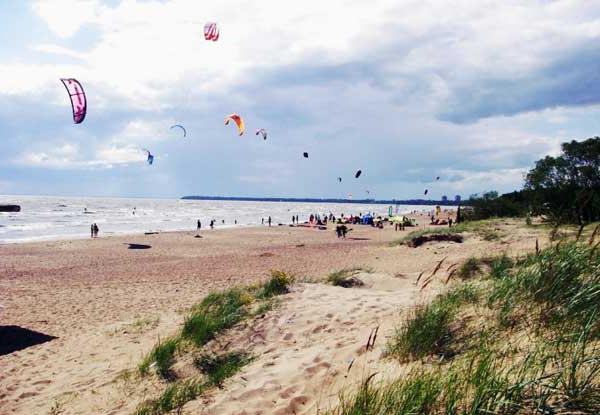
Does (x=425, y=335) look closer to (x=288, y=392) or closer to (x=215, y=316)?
(x=288, y=392)

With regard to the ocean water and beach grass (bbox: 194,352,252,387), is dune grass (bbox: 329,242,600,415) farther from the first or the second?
the ocean water

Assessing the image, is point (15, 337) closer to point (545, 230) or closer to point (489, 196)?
point (545, 230)

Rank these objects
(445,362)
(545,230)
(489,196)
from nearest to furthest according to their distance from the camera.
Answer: (445,362) < (545,230) < (489,196)

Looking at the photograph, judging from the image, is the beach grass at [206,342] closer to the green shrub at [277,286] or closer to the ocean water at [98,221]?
the green shrub at [277,286]

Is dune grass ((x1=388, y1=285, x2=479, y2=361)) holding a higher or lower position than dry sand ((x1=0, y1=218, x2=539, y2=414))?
higher

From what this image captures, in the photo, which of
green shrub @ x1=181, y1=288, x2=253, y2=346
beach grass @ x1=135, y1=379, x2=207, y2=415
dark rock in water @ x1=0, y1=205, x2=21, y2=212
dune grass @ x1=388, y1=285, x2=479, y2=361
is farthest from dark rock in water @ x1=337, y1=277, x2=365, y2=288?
dark rock in water @ x1=0, y1=205, x2=21, y2=212

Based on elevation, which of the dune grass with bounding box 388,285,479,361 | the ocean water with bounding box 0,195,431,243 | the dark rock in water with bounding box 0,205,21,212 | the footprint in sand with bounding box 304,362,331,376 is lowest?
the ocean water with bounding box 0,195,431,243

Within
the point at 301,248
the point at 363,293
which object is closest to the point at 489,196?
the point at 301,248

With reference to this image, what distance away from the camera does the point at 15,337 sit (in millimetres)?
8703

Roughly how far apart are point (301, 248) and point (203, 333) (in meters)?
21.7

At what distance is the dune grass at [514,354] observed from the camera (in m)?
2.42

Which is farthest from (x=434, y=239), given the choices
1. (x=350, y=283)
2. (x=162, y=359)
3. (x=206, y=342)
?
(x=162, y=359)

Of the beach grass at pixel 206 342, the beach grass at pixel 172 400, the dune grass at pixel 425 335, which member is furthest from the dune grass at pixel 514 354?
the beach grass at pixel 206 342

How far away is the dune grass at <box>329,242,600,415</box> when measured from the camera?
2.42 meters
